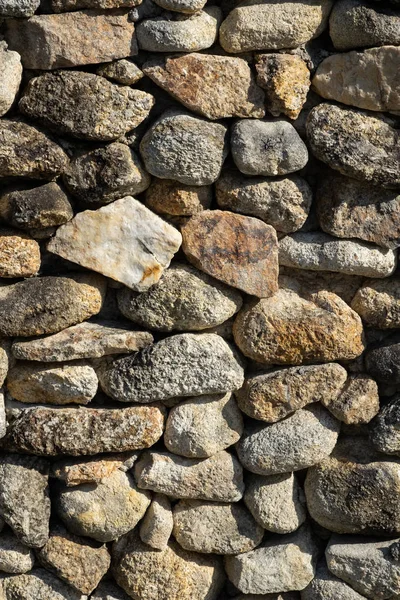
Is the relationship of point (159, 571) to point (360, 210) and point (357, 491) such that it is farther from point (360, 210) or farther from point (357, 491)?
point (360, 210)

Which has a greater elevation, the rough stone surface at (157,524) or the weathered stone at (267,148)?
the weathered stone at (267,148)

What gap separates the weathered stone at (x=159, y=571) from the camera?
8.08 ft

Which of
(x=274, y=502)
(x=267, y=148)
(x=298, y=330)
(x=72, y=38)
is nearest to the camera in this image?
(x=72, y=38)

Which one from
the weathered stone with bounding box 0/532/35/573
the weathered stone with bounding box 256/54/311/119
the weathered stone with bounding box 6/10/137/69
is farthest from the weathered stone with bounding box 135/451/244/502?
the weathered stone with bounding box 6/10/137/69

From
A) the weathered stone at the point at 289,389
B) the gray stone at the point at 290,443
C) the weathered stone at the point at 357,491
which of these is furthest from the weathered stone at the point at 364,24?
the weathered stone at the point at 357,491

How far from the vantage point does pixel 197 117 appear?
224 cm

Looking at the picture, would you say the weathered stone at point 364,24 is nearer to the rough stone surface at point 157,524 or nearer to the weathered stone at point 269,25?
the weathered stone at point 269,25

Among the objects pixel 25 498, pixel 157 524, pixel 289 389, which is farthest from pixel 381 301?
pixel 25 498

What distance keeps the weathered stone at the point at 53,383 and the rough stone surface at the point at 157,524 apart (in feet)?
1.27

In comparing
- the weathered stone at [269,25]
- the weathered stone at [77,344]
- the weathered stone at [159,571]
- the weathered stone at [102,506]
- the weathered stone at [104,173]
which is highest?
the weathered stone at [269,25]

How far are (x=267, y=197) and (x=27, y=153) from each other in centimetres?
68

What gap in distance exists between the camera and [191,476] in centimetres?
242

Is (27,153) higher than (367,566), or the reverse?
(27,153)

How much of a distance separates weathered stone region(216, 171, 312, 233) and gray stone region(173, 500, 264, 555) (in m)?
0.89
